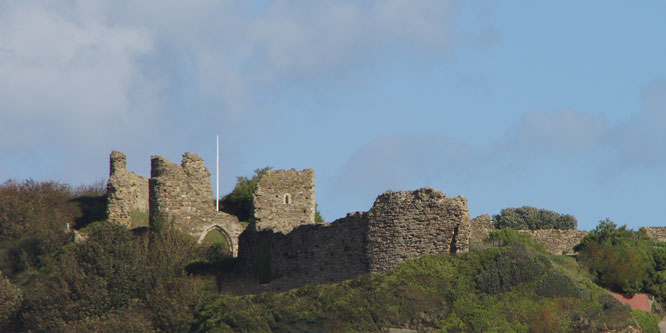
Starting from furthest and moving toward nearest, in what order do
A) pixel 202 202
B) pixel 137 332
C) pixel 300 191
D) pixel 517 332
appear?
pixel 202 202 → pixel 300 191 → pixel 137 332 → pixel 517 332

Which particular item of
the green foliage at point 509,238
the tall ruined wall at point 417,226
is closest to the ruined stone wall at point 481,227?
the green foliage at point 509,238

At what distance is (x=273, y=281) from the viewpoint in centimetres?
4466

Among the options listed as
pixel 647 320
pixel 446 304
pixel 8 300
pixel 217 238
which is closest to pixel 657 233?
pixel 647 320

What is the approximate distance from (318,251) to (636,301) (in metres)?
10.6

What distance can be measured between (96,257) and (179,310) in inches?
199

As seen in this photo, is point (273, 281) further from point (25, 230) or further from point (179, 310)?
point (25, 230)

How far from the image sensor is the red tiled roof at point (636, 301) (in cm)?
4294

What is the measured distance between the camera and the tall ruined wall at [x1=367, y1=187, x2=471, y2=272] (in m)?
39.8

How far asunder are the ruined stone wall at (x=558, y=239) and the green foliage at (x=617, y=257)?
180cm

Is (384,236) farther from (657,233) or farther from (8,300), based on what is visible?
(8,300)

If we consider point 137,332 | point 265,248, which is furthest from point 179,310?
point 265,248

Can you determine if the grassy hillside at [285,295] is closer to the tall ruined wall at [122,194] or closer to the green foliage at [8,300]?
the green foliage at [8,300]

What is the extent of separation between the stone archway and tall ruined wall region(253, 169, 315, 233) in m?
4.32

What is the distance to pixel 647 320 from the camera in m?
40.9
